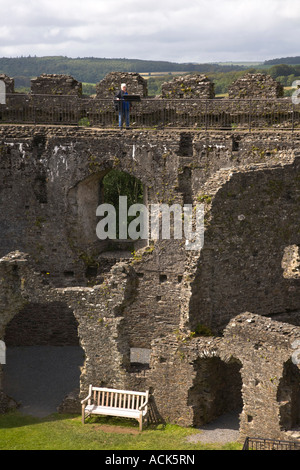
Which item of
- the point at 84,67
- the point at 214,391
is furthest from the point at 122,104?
the point at 84,67

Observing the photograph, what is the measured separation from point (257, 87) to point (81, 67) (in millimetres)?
81556

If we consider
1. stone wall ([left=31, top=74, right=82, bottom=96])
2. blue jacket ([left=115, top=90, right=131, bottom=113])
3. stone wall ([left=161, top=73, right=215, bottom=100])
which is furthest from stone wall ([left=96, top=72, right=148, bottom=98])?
stone wall ([left=31, top=74, right=82, bottom=96])

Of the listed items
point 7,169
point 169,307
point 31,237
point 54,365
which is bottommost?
point 54,365

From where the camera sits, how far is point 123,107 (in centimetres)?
2795

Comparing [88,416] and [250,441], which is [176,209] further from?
[250,441]

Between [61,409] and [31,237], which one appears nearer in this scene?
[61,409]

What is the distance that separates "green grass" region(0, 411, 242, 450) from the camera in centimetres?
1936

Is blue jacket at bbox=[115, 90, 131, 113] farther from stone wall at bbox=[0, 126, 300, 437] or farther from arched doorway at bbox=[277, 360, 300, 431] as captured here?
arched doorway at bbox=[277, 360, 300, 431]

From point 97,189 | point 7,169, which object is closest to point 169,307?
point 97,189

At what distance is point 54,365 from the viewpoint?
2567 centimetres

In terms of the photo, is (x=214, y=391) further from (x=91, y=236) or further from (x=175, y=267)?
(x=91, y=236)

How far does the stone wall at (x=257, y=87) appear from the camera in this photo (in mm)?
27000

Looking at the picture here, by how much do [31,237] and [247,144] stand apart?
296 inches

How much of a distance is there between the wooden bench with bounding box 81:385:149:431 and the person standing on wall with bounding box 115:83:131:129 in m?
9.43
